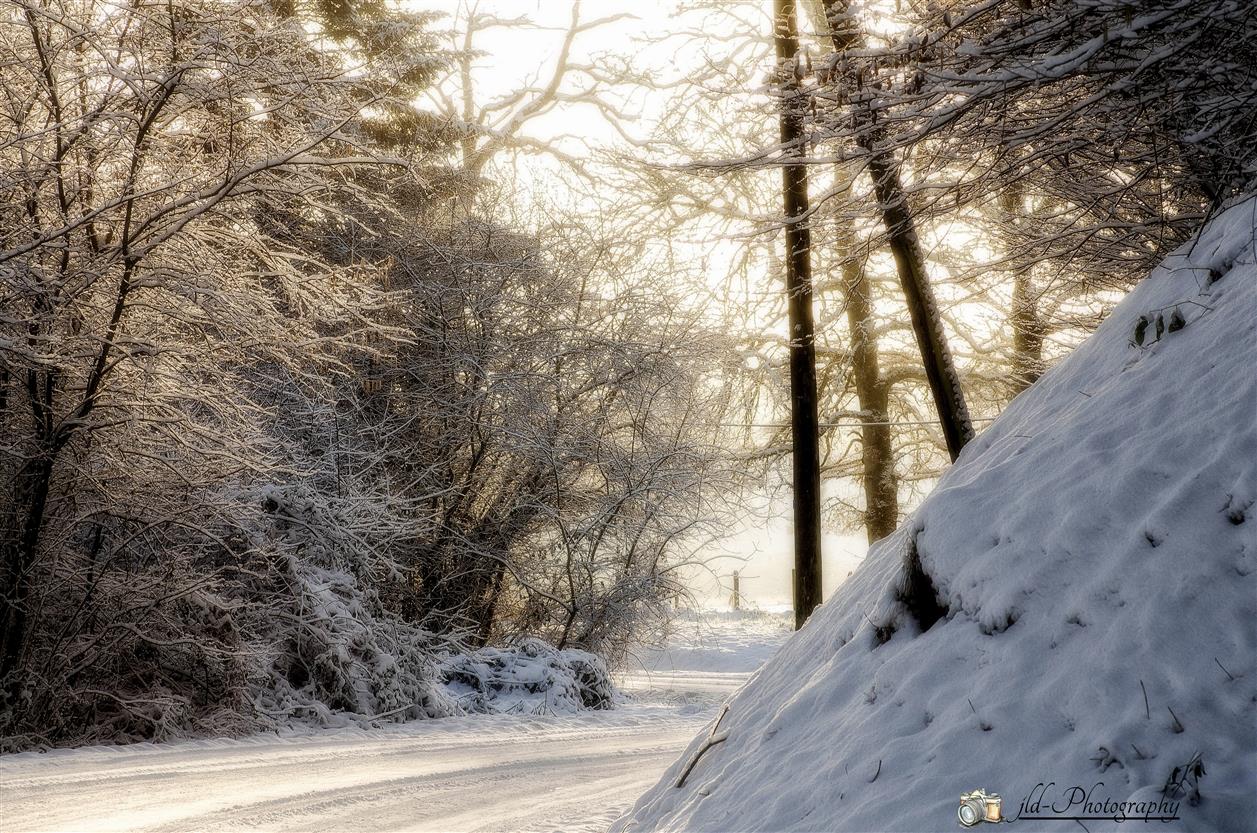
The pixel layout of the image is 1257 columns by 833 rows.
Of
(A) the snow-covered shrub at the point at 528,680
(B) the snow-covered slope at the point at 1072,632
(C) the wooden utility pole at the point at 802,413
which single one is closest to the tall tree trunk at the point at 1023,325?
(C) the wooden utility pole at the point at 802,413

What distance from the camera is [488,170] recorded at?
A: 2031cm

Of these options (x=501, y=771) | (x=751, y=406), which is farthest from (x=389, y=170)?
(x=501, y=771)

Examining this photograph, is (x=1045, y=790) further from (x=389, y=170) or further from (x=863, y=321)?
(x=389, y=170)

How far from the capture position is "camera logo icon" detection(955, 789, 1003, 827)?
3143 millimetres

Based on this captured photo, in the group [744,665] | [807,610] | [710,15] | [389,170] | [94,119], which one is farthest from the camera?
[744,665]

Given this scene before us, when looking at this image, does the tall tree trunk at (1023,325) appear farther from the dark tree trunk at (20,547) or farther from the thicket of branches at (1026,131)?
the dark tree trunk at (20,547)

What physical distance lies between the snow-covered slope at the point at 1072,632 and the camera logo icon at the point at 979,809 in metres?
0.04

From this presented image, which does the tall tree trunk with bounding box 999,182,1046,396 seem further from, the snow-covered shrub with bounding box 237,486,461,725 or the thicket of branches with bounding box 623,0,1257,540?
the snow-covered shrub with bounding box 237,486,461,725

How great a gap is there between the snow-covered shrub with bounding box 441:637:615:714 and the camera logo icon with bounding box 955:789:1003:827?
1035 cm

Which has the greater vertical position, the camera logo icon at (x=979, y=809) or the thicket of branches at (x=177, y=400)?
the thicket of branches at (x=177, y=400)

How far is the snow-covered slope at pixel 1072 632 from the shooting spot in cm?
309

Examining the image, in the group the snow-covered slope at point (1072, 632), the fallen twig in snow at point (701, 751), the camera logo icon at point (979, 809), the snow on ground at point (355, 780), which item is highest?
the snow-covered slope at point (1072, 632)

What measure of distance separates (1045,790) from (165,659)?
9091mm

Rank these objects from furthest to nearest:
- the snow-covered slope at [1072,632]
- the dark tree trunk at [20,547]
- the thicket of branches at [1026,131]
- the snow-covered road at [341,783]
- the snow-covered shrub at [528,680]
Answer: the snow-covered shrub at [528,680] → the dark tree trunk at [20,547] → the snow-covered road at [341,783] → the thicket of branches at [1026,131] → the snow-covered slope at [1072,632]
